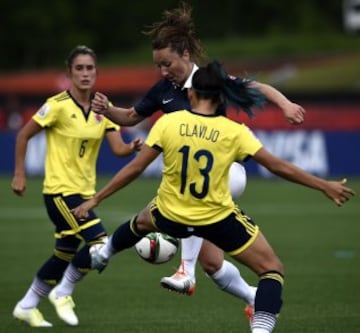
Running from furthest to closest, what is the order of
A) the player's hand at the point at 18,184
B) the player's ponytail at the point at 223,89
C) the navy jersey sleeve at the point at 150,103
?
the player's hand at the point at 18,184, the navy jersey sleeve at the point at 150,103, the player's ponytail at the point at 223,89

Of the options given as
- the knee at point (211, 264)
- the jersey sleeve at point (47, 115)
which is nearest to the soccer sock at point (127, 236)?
the knee at point (211, 264)

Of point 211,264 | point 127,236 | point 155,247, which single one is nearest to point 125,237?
point 127,236

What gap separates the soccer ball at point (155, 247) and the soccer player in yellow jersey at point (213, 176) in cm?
71

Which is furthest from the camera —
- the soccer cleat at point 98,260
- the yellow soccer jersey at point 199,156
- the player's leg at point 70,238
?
the player's leg at point 70,238

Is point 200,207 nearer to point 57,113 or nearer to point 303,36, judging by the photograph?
point 57,113

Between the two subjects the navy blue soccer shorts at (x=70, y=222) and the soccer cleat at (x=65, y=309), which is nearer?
the navy blue soccer shorts at (x=70, y=222)

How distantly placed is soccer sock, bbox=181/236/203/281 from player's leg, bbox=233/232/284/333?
109cm

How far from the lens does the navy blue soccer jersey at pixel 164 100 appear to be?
9773 millimetres

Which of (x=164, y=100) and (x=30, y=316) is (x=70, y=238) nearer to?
(x=30, y=316)

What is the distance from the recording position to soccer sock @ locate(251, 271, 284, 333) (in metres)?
8.44

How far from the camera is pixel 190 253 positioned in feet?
31.8

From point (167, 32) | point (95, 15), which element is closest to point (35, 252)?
point (167, 32)

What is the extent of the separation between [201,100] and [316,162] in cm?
1892

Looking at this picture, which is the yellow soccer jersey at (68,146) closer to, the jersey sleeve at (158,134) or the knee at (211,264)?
the knee at (211,264)
